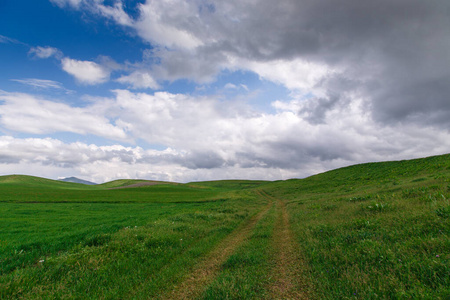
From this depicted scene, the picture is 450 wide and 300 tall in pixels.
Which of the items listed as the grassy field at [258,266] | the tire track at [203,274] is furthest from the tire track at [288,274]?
the tire track at [203,274]

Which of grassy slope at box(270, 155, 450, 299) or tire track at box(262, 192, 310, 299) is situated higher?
grassy slope at box(270, 155, 450, 299)

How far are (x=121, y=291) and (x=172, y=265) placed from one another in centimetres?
212

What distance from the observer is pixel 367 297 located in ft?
15.1

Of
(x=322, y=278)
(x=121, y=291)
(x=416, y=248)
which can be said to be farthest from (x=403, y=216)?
(x=121, y=291)

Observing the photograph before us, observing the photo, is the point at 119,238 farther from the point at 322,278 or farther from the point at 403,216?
the point at 403,216

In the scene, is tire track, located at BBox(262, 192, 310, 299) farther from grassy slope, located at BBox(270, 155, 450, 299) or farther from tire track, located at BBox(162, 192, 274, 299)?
tire track, located at BBox(162, 192, 274, 299)

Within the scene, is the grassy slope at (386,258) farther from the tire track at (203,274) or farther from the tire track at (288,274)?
the tire track at (203,274)

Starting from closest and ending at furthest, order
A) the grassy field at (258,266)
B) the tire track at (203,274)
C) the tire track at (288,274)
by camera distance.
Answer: the grassy field at (258,266)
the tire track at (288,274)
the tire track at (203,274)

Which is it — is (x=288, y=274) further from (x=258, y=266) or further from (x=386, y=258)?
(x=386, y=258)

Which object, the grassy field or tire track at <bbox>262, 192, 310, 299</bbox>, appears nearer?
the grassy field

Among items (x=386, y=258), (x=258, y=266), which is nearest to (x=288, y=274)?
(x=258, y=266)

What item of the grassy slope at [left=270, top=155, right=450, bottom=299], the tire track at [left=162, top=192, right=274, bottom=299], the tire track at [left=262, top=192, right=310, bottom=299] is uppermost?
the grassy slope at [left=270, top=155, right=450, bottom=299]

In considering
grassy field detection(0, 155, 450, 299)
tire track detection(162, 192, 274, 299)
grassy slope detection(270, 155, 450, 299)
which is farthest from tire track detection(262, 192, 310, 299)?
tire track detection(162, 192, 274, 299)

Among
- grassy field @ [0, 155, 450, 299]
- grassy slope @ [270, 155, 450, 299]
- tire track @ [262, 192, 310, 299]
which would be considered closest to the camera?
grassy slope @ [270, 155, 450, 299]
